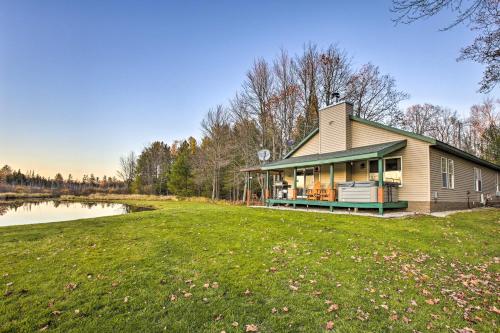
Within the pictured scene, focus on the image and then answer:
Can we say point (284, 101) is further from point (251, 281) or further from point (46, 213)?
point (251, 281)

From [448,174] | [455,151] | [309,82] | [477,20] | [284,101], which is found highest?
[309,82]

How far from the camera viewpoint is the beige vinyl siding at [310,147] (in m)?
16.7

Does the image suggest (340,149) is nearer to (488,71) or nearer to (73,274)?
(488,71)

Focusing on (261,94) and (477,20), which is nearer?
(477,20)

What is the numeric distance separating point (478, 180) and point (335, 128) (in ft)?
32.7

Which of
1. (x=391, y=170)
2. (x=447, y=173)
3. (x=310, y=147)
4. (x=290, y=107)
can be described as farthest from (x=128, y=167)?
(x=447, y=173)

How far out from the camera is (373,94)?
22781mm

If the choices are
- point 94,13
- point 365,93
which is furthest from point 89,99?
point 365,93

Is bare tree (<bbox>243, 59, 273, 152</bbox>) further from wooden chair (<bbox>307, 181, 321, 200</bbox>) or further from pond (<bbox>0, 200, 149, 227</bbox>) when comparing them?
pond (<bbox>0, 200, 149, 227</bbox>)

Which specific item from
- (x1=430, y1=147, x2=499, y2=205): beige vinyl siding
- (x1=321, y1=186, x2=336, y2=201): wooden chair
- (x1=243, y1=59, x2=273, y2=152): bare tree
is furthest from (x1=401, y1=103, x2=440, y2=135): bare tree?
(x1=321, y1=186, x2=336, y2=201): wooden chair

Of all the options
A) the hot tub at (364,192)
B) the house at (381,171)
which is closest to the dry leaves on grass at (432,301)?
the house at (381,171)

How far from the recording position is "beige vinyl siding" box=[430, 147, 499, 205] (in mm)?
11516

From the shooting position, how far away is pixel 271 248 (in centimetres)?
594

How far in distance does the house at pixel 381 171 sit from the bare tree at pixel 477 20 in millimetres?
3413
